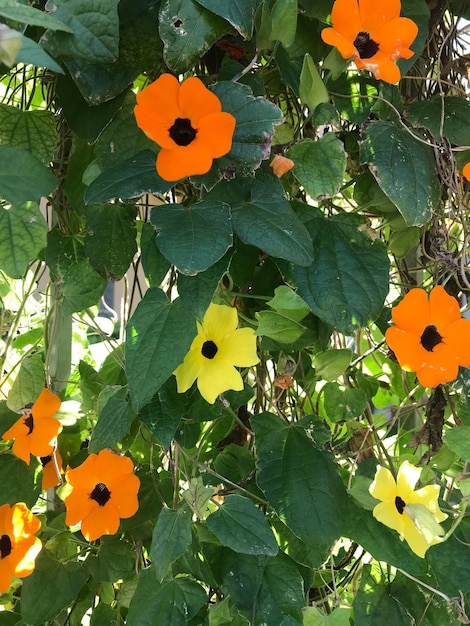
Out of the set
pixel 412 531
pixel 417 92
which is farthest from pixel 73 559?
pixel 417 92

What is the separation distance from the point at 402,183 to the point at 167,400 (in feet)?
0.94

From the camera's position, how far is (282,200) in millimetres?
550

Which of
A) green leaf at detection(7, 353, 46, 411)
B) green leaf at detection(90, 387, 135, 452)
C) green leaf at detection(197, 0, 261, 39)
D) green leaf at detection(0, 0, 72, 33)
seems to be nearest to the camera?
green leaf at detection(0, 0, 72, 33)

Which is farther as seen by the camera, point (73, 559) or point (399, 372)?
point (399, 372)

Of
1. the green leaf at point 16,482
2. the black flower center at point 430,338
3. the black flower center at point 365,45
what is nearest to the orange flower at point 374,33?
the black flower center at point 365,45

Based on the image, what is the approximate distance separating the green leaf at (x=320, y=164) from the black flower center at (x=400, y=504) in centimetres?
28

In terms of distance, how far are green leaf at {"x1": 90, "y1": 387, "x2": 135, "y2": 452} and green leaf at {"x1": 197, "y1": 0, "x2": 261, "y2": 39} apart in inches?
13.0

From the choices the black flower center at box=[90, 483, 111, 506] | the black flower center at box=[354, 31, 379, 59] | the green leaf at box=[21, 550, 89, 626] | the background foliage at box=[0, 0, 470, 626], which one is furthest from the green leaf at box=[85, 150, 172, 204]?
the green leaf at box=[21, 550, 89, 626]

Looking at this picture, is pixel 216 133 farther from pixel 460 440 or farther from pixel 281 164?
pixel 460 440

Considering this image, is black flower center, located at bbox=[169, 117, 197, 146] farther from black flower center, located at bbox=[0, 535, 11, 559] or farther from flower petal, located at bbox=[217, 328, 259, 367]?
black flower center, located at bbox=[0, 535, 11, 559]

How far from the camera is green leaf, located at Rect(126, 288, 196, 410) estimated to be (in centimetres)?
51

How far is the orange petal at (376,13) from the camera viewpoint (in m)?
0.57

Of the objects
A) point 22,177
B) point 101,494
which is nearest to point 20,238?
point 22,177

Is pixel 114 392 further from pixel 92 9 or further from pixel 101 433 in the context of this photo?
pixel 92 9
